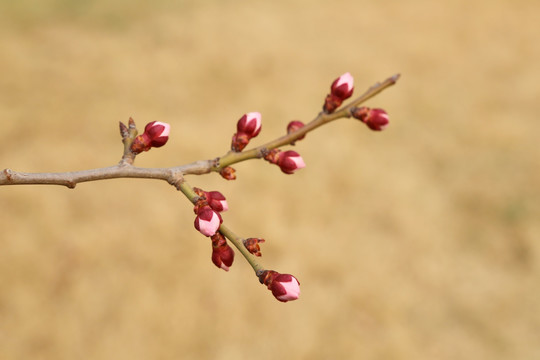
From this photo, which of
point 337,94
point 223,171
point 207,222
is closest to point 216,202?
point 223,171

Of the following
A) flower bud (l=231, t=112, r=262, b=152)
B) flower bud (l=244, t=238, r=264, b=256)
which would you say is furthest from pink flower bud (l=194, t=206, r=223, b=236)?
flower bud (l=231, t=112, r=262, b=152)

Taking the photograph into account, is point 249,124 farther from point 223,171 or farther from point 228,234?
point 228,234

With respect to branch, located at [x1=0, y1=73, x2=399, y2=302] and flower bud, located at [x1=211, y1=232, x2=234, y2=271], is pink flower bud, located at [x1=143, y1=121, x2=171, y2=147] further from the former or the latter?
flower bud, located at [x1=211, y1=232, x2=234, y2=271]

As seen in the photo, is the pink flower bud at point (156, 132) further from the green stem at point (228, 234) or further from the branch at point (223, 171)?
the green stem at point (228, 234)

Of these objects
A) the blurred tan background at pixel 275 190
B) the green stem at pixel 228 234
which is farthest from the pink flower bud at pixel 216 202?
the blurred tan background at pixel 275 190

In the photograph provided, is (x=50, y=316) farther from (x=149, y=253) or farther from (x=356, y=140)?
(x=356, y=140)

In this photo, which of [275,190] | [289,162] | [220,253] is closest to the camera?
[220,253]
